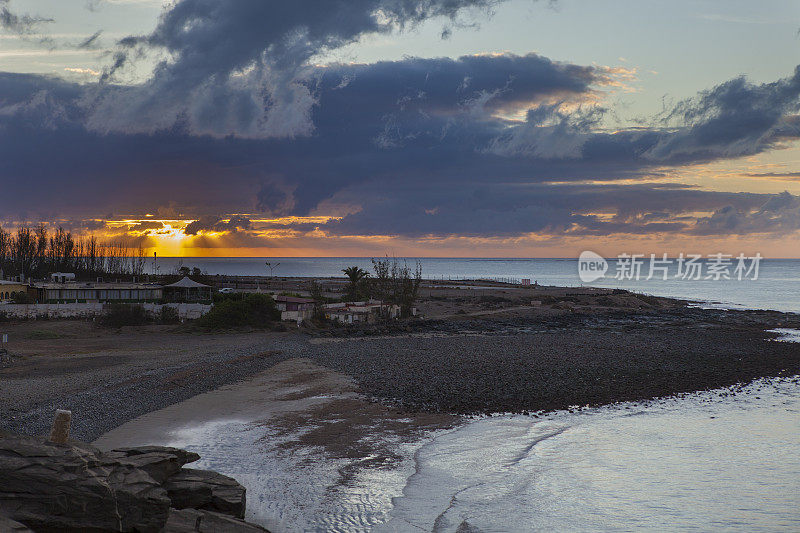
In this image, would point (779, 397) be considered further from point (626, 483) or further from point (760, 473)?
point (626, 483)

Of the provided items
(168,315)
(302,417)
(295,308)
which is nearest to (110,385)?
(302,417)

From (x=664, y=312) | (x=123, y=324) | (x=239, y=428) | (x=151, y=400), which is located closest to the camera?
(x=239, y=428)

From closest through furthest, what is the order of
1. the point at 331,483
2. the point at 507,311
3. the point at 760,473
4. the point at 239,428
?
the point at 331,483, the point at 760,473, the point at 239,428, the point at 507,311

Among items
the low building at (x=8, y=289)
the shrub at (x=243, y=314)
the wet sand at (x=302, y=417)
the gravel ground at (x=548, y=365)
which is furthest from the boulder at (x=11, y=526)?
the low building at (x=8, y=289)

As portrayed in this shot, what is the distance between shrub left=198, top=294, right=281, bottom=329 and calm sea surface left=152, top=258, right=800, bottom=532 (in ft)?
91.5

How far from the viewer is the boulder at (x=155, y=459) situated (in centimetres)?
1108

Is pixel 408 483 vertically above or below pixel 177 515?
below

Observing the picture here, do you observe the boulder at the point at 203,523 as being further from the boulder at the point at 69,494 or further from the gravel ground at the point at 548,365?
the gravel ground at the point at 548,365

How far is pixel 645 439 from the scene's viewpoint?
19.8 meters

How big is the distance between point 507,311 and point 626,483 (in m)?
53.3

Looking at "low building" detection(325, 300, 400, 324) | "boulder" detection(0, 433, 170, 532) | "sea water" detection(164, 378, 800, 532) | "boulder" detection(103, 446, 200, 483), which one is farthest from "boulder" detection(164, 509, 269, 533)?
"low building" detection(325, 300, 400, 324)

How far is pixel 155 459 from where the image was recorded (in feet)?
37.4

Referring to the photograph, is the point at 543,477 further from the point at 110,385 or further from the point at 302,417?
the point at 110,385

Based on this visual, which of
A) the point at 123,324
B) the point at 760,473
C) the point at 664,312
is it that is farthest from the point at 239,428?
the point at 664,312
